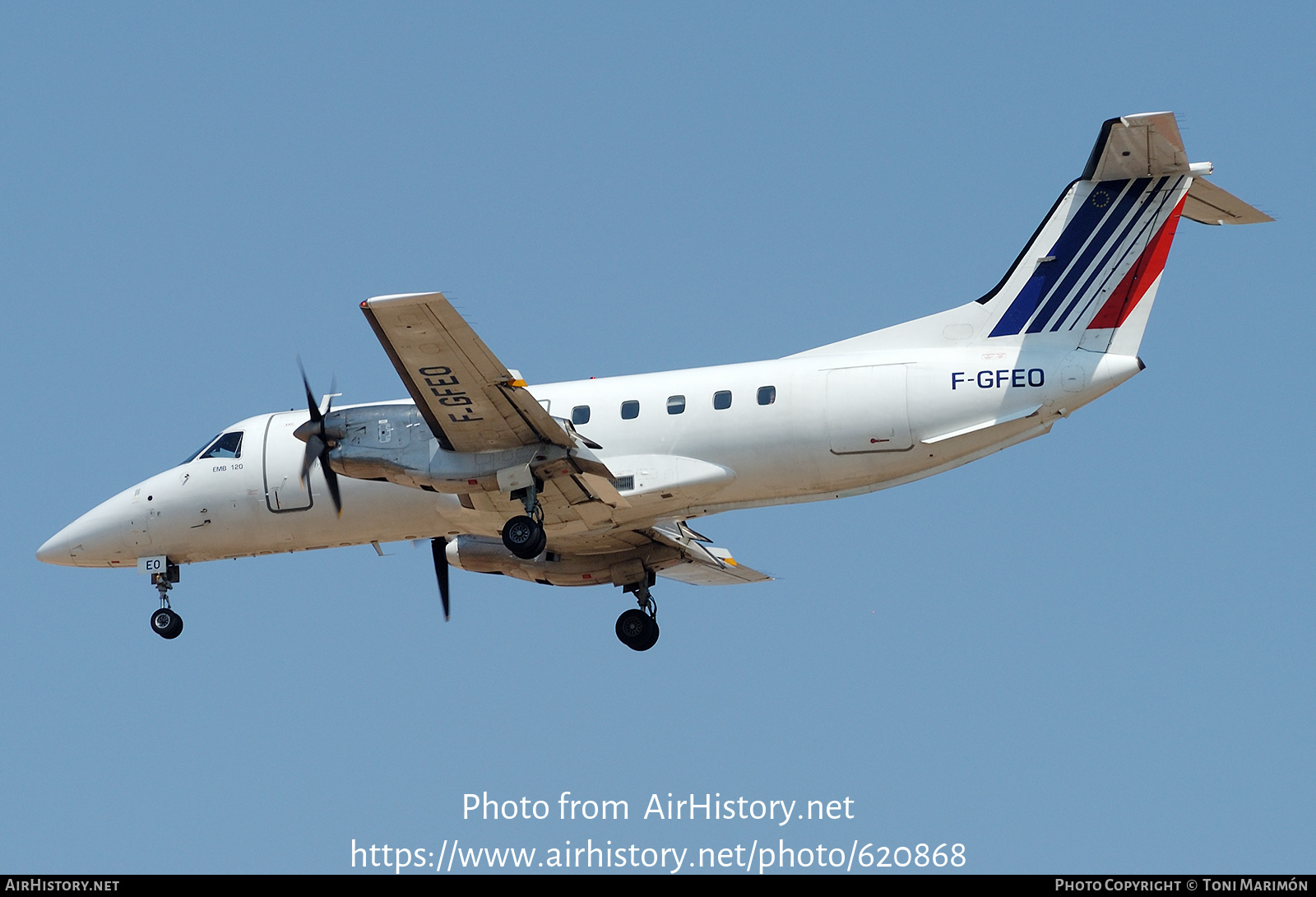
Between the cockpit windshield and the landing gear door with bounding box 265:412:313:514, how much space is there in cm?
58

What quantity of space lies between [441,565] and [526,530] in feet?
15.7

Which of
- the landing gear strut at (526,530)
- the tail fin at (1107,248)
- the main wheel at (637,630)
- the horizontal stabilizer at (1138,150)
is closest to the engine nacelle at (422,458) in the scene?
the landing gear strut at (526,530)

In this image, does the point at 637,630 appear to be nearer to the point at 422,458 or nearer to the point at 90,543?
the point at 422,458

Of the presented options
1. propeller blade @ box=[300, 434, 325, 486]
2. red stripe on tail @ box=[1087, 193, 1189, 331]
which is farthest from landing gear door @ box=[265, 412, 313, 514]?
red stripe on tail @ box=[1087, 193, 1189, 331]

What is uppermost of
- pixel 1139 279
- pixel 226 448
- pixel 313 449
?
pixel 1139 279

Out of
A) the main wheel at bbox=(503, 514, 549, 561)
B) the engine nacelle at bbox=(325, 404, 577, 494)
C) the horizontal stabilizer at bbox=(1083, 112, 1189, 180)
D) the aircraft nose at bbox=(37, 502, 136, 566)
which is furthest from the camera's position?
the aircraft nose at bbox=(37, 502, 136, 566)

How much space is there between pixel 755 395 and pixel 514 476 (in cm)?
377

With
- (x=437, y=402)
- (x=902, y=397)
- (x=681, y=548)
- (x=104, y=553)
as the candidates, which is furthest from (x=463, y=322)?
(x=104, y=553)

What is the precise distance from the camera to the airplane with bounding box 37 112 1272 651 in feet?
71.9

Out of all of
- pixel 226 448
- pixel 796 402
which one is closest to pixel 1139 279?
pixel 796 402

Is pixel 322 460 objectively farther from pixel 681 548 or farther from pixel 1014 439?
pixel 1014 439

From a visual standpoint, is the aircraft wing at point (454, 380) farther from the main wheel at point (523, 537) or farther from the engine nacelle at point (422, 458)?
the main wheel at point (523, 537)

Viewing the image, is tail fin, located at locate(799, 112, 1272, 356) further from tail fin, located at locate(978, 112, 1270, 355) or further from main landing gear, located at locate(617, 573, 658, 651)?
main landing gear, located at locate(617, 573, 658, 651)

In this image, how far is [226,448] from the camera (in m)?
26.0
